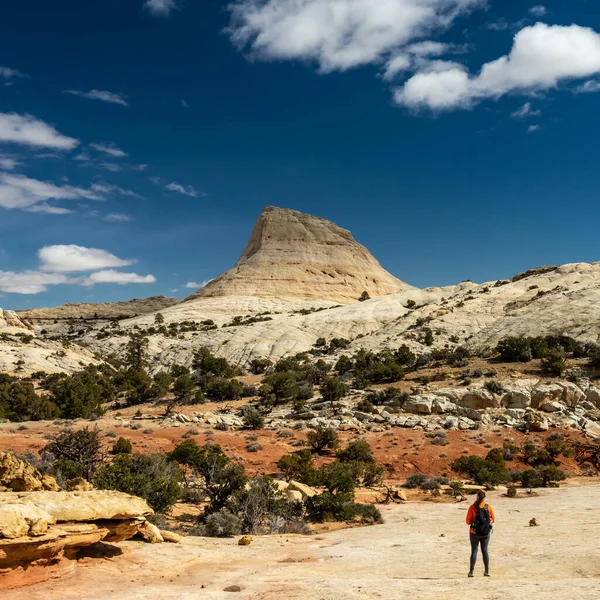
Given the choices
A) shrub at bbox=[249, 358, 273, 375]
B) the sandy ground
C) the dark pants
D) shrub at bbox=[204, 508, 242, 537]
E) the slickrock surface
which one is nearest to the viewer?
the sandy ground

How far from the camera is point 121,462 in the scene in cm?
1620

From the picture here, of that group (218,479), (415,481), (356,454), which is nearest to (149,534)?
(218,479)

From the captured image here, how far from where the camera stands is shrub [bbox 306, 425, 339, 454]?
24359mm

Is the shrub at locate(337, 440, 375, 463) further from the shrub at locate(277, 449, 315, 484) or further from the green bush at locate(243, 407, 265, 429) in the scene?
the green bush at locate(243, 407, 265, 429)

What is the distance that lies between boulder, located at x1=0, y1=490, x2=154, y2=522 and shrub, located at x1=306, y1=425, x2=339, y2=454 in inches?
599

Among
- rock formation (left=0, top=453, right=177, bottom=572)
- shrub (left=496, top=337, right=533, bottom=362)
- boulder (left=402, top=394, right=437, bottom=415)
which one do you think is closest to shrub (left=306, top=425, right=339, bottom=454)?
boulder (left=402, top=394, right=437, bottom=415)

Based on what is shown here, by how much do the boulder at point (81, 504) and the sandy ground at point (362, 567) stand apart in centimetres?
93

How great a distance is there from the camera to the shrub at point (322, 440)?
24359 millimetres

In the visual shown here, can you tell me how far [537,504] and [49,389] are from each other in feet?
120

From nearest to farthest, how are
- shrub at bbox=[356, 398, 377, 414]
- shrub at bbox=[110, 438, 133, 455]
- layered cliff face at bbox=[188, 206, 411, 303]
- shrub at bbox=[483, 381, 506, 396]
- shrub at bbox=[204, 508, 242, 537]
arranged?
1. shrub at bbox=[204, 508, 242, 537]
2. shrub at bbox=[110, 438, 133, 455]
3. shrub at bbox=[356, 398, 377, 414]
4. shrub at bbox=[483, 381, 506, 396]
5. layered cliff face at bbox=[188, 206, 411, 303]

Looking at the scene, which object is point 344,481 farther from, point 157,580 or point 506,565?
point 157,580

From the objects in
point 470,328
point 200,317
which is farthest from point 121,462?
point 200,317

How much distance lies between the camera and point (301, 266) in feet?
333

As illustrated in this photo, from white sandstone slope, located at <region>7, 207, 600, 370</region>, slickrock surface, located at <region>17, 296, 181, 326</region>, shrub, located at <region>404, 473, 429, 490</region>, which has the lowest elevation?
shrub, located at <region>404, 473, 429, 490</region>
